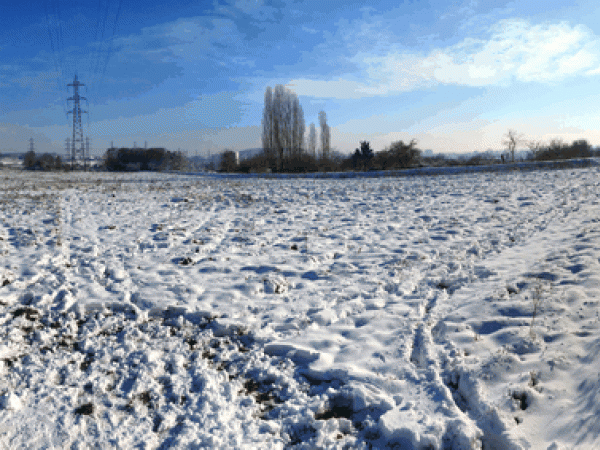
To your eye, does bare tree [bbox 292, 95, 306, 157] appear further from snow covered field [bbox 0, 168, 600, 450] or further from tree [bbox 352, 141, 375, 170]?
snow covered field [bbox 0, 168, 600, 450]

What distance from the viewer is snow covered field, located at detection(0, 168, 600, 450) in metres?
1.99

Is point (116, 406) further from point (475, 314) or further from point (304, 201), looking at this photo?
point (304, 201)

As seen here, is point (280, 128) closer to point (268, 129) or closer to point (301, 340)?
point (268, 129)

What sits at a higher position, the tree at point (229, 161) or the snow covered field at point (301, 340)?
the tree at point (229, 161)

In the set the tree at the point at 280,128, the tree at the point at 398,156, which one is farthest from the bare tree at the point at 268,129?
the tree at the point at 398,156

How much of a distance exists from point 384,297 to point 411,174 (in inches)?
776

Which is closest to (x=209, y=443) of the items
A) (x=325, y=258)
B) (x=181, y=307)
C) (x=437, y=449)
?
(x=437, y=449)

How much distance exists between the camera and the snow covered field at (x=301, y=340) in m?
1.99

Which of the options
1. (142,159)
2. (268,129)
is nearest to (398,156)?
(268,129)

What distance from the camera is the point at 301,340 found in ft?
9.68

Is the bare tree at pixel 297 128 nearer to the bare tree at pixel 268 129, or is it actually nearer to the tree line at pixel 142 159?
the bare tree at pixel 268 129

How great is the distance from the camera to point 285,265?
4.65 metres

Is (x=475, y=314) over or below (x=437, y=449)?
over

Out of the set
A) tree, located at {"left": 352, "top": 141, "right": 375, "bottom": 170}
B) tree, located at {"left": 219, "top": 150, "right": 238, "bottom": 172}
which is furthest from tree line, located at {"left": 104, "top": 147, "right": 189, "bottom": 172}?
tree, located at {"left": 352, "top": 141, "right": 375, "bottom": 170}
